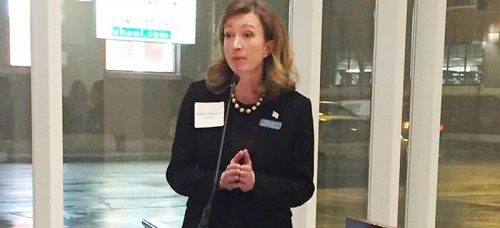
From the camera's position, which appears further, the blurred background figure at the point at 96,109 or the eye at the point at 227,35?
the blurred background figure at the point at 96,109

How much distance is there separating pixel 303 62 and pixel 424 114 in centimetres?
108

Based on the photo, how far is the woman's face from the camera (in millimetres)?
1700

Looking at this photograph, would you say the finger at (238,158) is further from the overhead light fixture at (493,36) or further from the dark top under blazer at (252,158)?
the overhead light fixture at (493,36)

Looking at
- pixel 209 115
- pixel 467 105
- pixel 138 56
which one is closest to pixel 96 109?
pixel 138 56

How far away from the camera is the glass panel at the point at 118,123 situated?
3320 mm

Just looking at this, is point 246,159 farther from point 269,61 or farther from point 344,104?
point 344,104

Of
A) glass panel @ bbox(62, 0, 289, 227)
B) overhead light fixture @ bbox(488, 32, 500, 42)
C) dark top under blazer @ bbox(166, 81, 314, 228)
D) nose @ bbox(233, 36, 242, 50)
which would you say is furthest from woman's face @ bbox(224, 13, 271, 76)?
overhead light fixture @ bbox(488, 32, 500, 42)

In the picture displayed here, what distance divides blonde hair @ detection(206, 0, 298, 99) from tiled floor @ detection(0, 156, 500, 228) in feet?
5.50

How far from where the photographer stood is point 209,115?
1.72 meters

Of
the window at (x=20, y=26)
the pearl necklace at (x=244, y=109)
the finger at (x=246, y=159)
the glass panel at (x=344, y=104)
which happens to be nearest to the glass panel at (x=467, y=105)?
the glass panel at (x=344, y=104)

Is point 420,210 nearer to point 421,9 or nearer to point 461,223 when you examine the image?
point 461,223

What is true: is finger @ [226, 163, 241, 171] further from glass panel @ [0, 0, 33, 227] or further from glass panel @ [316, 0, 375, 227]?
glass panel @ [316, 0, 375, 227]

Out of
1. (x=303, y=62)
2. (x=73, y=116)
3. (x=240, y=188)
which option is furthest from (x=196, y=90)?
(x=303, y=62)

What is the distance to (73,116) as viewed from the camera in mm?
3320
